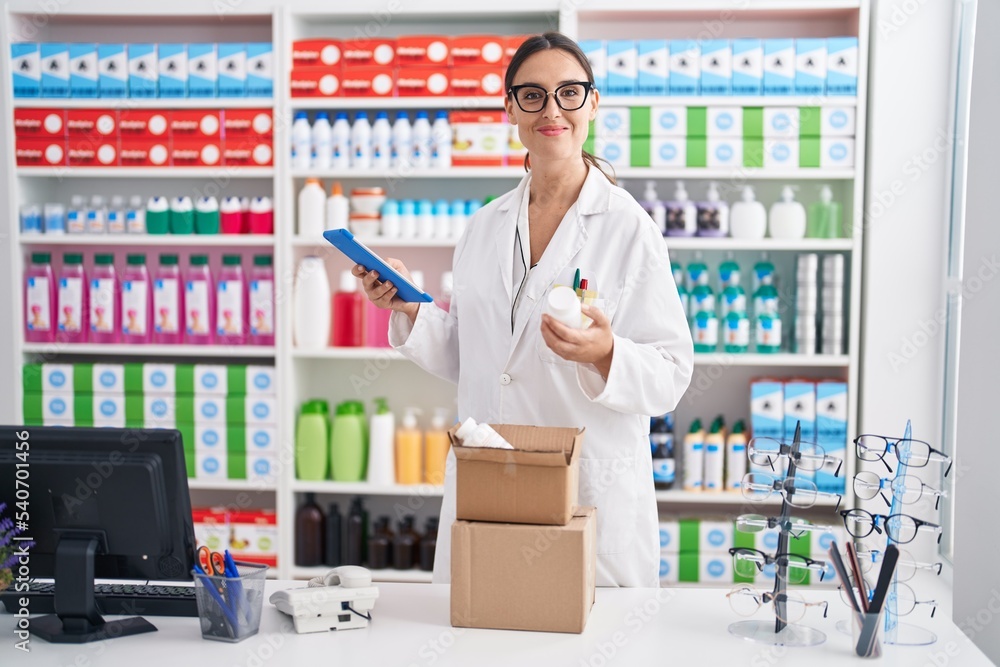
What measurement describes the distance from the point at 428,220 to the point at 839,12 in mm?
1672

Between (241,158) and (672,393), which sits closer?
(672,393)

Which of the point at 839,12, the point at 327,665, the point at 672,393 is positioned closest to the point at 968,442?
the point at 672,393

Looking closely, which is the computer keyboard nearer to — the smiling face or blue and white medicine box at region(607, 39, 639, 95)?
the smiling face

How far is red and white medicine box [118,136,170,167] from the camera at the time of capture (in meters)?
3.49

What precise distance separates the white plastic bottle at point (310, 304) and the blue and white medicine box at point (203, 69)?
719mm

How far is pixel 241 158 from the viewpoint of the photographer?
136 inches

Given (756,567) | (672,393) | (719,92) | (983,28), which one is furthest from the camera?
(719,92)

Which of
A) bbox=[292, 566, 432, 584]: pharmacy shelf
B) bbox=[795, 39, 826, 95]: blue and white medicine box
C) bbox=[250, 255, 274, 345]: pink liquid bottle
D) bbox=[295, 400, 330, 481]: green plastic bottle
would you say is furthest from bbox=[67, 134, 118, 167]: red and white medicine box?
bbox=[795, 39, 826, 95]: blue and white medicine box

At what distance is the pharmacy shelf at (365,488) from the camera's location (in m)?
3.43

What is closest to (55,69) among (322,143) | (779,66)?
(322,143)

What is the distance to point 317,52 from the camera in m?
3.41

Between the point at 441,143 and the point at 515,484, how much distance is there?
6.90ft

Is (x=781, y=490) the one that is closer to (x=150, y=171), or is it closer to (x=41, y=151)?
(x=150, y=171)

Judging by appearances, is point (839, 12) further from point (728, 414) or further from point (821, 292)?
point (728, 414)
